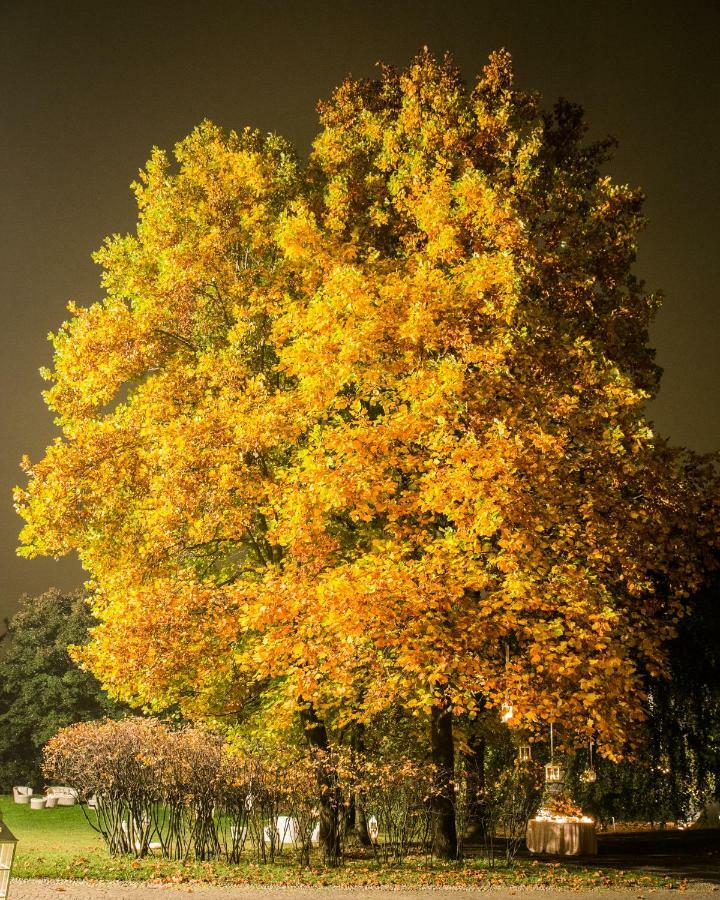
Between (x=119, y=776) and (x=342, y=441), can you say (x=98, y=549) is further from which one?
(x=342, y=441)

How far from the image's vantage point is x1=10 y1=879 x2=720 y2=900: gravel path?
33.8ft

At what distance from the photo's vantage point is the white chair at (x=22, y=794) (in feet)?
119

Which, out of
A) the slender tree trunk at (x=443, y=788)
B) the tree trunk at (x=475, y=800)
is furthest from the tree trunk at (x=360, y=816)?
the tree trunk at (x=475, y=800)

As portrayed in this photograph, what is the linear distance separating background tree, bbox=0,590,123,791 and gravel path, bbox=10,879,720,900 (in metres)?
28.3

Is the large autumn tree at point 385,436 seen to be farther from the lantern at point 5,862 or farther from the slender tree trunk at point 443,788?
the lantern at point 5,862

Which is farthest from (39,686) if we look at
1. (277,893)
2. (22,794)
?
(277,893)

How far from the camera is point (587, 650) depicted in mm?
11016

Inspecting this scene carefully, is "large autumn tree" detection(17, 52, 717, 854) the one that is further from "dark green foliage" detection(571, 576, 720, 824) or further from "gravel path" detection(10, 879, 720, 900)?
"gravel path" detection(10, 879, 720, 900)

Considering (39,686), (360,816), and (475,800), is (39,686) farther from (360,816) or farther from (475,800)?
(475,800)

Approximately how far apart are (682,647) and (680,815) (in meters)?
2.76

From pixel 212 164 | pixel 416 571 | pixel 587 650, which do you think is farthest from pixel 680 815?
pixel 212 164

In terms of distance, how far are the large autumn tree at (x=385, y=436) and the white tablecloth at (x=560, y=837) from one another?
130cm

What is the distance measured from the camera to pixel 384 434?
11844mm

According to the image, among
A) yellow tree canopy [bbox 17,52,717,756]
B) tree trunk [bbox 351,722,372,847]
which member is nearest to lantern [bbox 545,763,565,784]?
yellow tree canopy [bbox 17,52,717,756]
